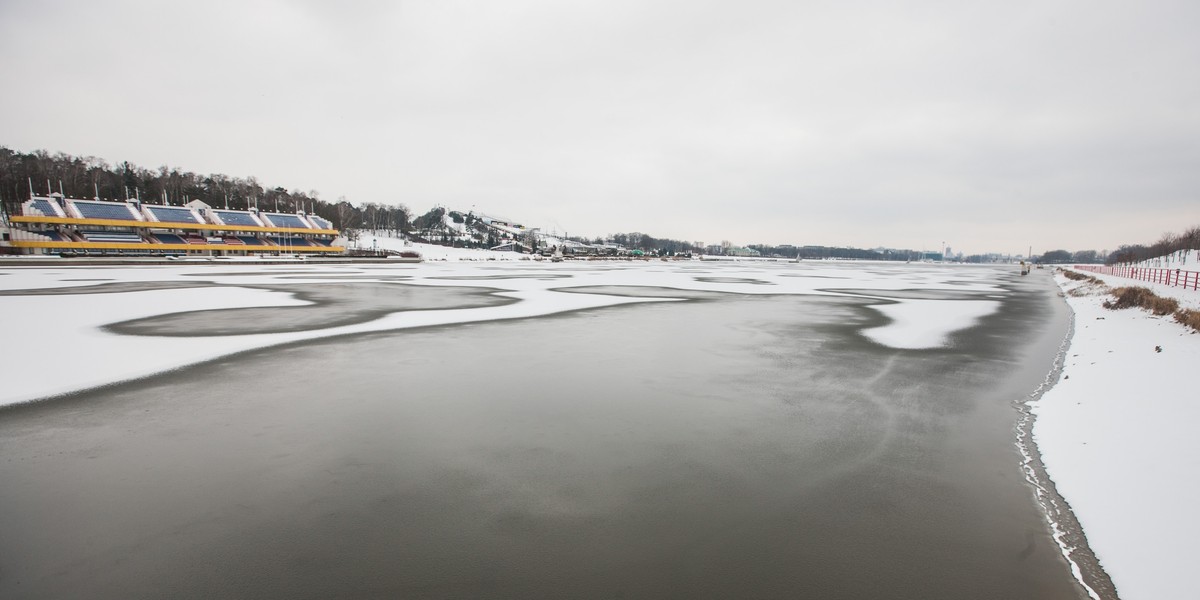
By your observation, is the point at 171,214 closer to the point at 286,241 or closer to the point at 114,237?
the point at 114,237

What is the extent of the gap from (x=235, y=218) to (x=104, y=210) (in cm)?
1423

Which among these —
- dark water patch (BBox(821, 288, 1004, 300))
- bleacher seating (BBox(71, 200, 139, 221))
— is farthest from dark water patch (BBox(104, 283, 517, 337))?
bleacher seating (BBox(71, 200, 139, 221))

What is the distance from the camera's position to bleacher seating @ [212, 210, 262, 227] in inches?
2901

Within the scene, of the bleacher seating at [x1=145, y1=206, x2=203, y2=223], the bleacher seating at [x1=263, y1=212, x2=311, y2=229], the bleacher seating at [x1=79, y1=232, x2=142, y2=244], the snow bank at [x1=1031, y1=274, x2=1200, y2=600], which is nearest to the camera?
the snow bank at [x1=1031, y1=274, x2=1200, y2=600]

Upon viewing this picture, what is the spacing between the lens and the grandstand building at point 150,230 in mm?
57562

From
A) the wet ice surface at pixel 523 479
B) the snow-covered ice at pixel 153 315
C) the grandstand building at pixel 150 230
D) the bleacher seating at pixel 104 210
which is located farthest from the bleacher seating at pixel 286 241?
the wet ice surface at pixel 523 479

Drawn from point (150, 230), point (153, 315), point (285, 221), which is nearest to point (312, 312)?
point (153, 315)

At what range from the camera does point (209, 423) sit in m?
6.43

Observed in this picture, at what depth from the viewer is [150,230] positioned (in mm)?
66188

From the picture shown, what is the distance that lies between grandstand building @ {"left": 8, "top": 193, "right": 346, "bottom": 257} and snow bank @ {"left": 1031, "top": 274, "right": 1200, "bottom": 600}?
72.6m

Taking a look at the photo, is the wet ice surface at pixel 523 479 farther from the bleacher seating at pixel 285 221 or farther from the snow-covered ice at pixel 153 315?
the bleacher seating at pixel 285 221

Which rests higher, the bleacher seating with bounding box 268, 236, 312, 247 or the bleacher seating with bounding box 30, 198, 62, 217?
the bleacher seating with bounding box 30, 198, 62, 217

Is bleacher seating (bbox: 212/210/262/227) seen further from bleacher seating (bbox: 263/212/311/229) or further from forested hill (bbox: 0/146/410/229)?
forested hill (bbox: 0/146/410/229)

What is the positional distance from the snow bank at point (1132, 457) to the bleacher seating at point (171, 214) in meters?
86.8
